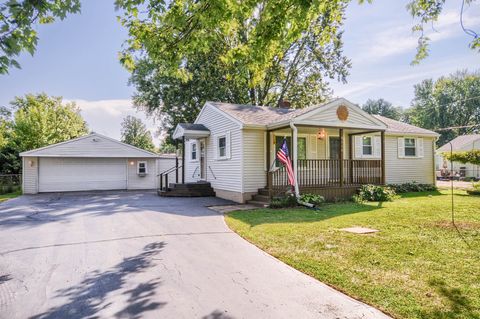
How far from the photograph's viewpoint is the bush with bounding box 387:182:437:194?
54.1ft

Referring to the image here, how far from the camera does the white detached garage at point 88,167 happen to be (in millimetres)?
19594

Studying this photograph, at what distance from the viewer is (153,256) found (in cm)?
557

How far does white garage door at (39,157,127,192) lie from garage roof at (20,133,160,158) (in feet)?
2.17

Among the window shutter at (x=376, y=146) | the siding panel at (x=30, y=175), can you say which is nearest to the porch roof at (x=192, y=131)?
the window shutter at (x=376, y=146)

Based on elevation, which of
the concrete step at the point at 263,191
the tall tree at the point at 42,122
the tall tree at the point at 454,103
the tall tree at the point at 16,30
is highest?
the tall tree at the point at 454,103

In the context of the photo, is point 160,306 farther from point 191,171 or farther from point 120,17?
point 191,171

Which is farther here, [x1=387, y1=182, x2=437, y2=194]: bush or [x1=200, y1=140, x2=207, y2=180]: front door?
[x1=200, y1=140, x2=207, y2=180]: front door

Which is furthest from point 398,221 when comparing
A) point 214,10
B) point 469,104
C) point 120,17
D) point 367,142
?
point 469,104

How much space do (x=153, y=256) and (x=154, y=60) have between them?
173 inches

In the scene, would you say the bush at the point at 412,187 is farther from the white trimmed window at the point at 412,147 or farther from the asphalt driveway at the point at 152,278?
the asphalt driveway at the point at 152,278

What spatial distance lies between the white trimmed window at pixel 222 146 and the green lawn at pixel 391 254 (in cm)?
514

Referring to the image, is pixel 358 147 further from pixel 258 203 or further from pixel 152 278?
pixel 152 278

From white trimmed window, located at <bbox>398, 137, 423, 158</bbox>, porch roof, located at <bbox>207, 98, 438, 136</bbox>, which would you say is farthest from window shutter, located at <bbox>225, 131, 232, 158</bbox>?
white trimmed window, located at <bbox>398, 137, 423, 158</bbox>

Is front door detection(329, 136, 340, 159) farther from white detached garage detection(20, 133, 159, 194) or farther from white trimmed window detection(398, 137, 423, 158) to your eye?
white detached garage detection(20, 133, 159, 194)
